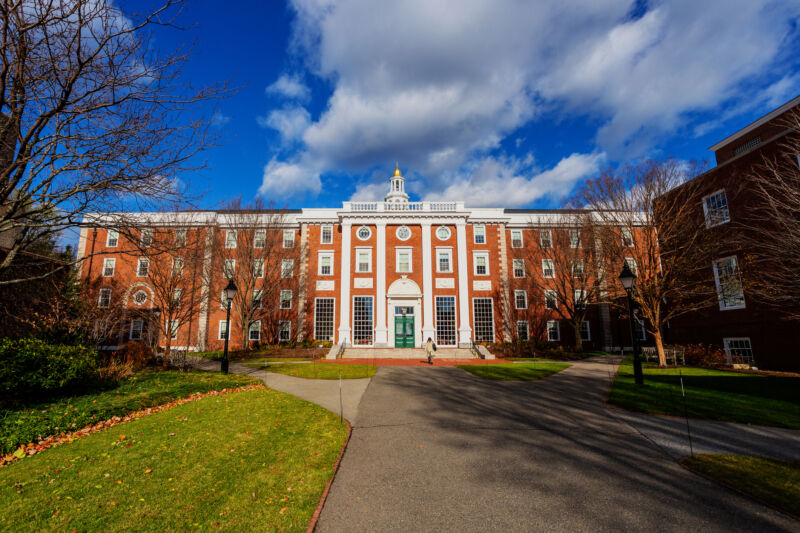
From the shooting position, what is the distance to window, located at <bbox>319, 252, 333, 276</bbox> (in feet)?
105

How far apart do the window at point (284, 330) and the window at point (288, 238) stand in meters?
6.82

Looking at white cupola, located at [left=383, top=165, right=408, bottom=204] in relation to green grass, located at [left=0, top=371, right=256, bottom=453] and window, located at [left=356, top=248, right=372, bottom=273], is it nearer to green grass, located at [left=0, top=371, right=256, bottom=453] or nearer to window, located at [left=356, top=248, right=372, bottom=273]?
window, located at [left=356, top=248, right=372, bottom=273]

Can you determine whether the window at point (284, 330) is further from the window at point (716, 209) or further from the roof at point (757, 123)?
the roof at point (757, 123)

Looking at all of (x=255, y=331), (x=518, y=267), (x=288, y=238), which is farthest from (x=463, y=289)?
(x=255, y=331)

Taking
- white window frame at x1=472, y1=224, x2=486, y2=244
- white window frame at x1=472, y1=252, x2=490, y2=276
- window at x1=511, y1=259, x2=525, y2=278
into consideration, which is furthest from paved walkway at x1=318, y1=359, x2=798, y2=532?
white window frame at x1=472, y1=224, x2=486, y2=244

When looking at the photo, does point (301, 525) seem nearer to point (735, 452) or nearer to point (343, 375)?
point (735, 452)

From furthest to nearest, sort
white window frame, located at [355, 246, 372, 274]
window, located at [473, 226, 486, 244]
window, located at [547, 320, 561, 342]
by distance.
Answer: window, located at [473, 226, 486, 244], white window frame, located at [355, 246, 372, 274], window, located at [547, 320, 561, 342]

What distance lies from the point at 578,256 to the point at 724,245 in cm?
862

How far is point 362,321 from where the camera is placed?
30.6 metres

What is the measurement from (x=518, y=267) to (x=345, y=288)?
15.6 metres

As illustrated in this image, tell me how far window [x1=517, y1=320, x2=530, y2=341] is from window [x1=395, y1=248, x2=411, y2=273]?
34.9ft

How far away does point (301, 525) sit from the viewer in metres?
4.22

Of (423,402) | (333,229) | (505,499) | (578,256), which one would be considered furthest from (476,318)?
(505,499)

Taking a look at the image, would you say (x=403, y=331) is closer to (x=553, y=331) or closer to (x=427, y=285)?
(x=427, y=285)
